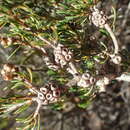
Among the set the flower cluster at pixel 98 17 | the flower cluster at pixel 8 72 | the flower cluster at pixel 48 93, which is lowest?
the flower cluster at pixel 48 93

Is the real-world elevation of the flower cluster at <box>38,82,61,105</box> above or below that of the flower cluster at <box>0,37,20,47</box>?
below

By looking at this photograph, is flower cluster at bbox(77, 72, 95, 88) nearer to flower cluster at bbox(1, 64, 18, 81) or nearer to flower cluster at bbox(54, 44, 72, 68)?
flower cluster at bbox(54, 44, 72, 68)

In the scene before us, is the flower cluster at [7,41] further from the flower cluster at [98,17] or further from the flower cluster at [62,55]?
the flower cluster at [98,17]

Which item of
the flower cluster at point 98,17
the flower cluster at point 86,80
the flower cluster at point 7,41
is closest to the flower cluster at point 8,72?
the flower cluster at point 7,41

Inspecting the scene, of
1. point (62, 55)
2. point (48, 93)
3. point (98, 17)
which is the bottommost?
point (48, 93)

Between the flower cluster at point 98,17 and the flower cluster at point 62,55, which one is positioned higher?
the flower cluster at point 98,17

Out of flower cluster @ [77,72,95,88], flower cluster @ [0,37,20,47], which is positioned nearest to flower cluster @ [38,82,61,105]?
flower cluster @ [77,72,95,88]

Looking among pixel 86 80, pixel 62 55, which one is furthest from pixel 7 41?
pixel 86 80

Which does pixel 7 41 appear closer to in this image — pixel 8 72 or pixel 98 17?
pixel 8 72

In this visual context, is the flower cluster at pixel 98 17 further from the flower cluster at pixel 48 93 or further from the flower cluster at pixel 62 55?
the flower cluster at pixel 48 93
